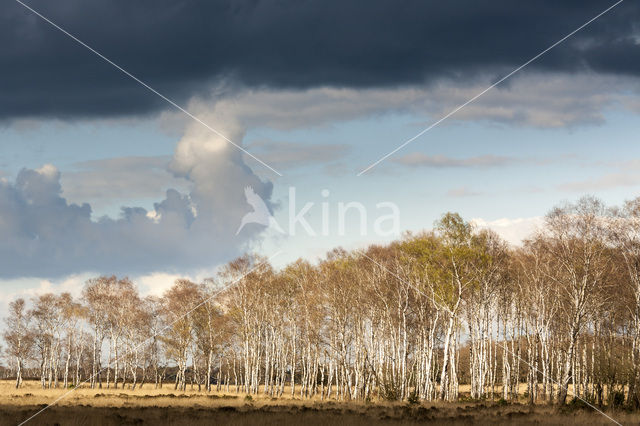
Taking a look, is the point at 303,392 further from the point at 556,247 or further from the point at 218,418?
the point at 218,418

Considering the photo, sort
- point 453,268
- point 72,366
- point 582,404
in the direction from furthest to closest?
point 72,366 → point 453,268 → point 582,404

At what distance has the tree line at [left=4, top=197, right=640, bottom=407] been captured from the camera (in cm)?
4603

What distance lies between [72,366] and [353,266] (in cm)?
7722

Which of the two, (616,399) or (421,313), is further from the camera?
(421,313)

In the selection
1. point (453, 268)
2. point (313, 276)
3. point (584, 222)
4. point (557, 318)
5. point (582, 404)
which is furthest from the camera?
point (313, 276)

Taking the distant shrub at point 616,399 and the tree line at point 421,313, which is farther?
the tree line at point 421,313

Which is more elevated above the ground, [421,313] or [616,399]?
[421,313]

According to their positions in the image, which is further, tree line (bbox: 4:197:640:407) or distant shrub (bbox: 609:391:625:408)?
tree line (bbox: 4:197:640:407)

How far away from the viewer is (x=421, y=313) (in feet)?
179

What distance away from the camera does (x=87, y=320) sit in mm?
87625

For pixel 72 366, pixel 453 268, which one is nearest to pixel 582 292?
pixel 453 268

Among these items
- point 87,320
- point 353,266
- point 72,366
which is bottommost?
point 72,366

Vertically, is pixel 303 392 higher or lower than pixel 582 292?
lower

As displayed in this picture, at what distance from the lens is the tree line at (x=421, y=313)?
46.0 metres
